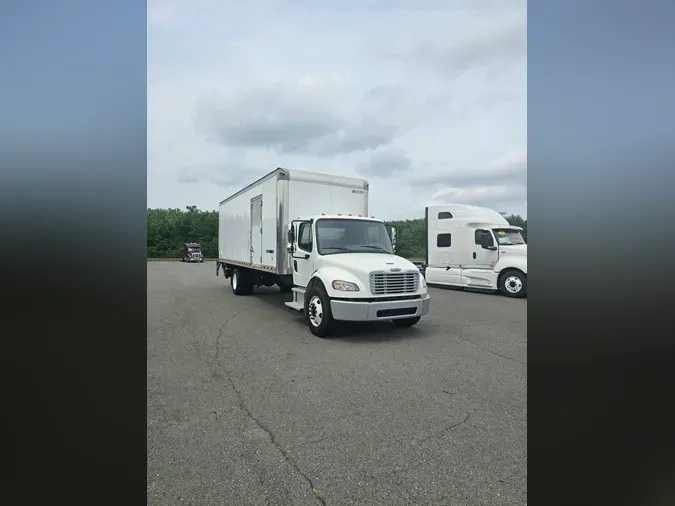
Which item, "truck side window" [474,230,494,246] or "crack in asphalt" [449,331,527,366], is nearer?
"crack in asphalt" [449,331,527,366]

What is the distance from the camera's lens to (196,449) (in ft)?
9.61

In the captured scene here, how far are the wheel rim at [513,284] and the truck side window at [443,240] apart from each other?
260 centimetres

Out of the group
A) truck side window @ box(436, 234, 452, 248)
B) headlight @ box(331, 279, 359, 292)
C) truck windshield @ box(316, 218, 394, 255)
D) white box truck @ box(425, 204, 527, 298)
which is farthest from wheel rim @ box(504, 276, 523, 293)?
headlight @ box(331, 279, 359, 292)

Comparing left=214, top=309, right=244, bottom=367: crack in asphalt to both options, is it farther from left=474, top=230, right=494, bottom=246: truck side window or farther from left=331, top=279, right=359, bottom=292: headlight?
left=474, top=230, right=494, bottom=246: truck side window

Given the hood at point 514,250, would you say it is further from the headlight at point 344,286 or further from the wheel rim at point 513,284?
the headlight at point 344,286

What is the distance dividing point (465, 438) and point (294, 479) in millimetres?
1424

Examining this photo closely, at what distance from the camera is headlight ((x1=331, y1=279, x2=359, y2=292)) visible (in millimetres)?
6734

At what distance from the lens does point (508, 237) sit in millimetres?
13453

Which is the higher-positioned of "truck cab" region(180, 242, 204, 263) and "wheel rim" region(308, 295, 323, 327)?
"truck cab" region(180, 242, 204, 263)

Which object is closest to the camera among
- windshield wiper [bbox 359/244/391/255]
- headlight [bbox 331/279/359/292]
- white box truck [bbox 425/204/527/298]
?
headlight [bbox 331/279/359/292]

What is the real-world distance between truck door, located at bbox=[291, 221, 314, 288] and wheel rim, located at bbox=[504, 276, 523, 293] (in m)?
7.43
